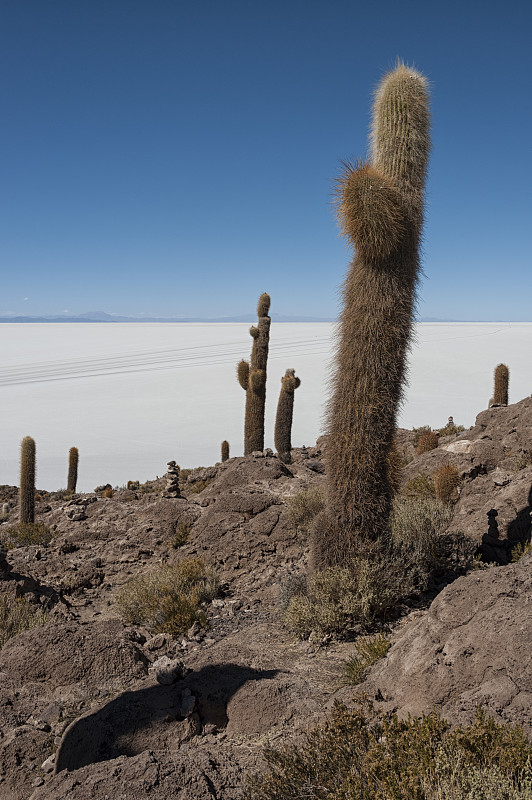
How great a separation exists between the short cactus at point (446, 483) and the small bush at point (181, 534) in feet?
15.8

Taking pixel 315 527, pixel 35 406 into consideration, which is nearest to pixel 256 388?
pixel 315 527

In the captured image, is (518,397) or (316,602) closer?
(316,602)

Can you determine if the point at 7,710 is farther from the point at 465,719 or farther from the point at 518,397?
the point at 518,397

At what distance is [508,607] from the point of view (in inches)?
155

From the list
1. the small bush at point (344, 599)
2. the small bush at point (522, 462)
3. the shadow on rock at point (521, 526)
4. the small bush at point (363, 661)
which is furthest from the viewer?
the small bush at point (522, 462)

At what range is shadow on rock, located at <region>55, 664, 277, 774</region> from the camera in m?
3.90

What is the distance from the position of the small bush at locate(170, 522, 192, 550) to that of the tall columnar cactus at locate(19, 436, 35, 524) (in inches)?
228

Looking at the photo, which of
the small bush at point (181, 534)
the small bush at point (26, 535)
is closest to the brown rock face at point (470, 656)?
the small bush at point (181, 534)

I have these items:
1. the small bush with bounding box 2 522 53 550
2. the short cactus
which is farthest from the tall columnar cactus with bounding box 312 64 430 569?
the small bush with bounding box 2 522 53 550

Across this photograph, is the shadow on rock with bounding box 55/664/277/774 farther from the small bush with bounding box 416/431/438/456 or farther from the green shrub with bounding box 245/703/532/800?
the small bush with bounding box 416/431/438/456

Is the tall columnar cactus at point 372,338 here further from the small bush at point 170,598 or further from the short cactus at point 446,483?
the short cactus at point 446,483

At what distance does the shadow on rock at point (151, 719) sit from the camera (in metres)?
3.90

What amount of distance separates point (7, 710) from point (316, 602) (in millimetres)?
3183

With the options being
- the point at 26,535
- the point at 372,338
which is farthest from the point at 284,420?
the point at 372,338
